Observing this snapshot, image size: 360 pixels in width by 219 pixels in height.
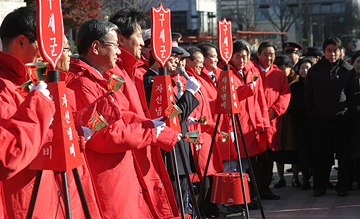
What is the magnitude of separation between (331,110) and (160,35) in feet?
12.4

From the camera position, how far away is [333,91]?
253 inches

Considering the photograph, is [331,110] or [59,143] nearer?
[59,143]

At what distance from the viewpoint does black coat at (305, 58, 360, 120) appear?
6.39 metres

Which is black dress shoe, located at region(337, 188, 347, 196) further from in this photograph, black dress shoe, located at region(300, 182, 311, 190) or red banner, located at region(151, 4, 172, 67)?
red banner, located at region(151, 4, 172, 67)

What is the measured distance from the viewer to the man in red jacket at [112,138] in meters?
2.63

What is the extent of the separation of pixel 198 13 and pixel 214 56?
2165cm

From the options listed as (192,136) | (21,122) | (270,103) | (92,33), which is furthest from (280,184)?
(21,122)

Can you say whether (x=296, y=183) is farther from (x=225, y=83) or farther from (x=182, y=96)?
(x=182, y=96)

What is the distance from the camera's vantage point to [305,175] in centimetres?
705

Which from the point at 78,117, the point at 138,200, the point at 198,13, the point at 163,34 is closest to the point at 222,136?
the point at 163,34

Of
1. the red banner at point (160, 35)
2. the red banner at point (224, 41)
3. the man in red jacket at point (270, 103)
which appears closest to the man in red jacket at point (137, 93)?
the red banner at point (160, 35)

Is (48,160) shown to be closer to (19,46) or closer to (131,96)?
(19,46)

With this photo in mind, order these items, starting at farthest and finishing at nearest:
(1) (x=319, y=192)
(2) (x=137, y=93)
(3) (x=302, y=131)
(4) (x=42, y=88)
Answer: (3) (x=302, y=131) → (1) (x=319, y=192) → (2) (x=137, y=93) → (4) (x=42, y=88)

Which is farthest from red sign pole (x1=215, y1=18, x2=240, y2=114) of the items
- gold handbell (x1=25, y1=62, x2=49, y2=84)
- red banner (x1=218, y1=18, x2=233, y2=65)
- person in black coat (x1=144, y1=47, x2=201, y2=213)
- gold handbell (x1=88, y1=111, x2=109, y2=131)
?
gold handbell (x1=25, y1=62, x2=49, y2=84)
